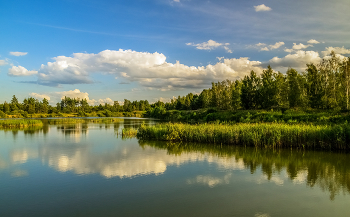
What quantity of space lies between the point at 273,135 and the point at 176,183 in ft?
34.7

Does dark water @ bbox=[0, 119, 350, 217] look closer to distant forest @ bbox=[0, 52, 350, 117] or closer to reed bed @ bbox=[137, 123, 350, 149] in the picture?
reed bed @ bbox=[137, 123, 350, 149]

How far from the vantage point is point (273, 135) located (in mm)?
18141

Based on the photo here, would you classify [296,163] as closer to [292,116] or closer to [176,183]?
[176,183]

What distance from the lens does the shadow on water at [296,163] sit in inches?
433

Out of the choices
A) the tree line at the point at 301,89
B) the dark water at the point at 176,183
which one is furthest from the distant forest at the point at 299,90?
the dark water at the point at 176,183

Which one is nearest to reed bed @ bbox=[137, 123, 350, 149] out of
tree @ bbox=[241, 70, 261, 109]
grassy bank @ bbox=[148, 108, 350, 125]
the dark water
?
the dark water

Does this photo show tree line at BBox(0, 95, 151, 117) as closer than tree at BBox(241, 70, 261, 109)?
No

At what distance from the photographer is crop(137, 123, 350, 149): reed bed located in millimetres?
16688

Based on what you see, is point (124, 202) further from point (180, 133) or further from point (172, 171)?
point (180, 133)

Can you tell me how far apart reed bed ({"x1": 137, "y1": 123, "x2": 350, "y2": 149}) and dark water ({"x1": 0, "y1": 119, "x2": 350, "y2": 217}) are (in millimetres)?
945

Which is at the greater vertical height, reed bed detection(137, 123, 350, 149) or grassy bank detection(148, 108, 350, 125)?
grassy bank detection(148, 108, 350, 125)

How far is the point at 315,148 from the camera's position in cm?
1741

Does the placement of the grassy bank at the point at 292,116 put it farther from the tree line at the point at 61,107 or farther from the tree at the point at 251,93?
the tree line at the point at 61,107

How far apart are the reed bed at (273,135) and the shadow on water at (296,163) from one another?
742 millimetres
